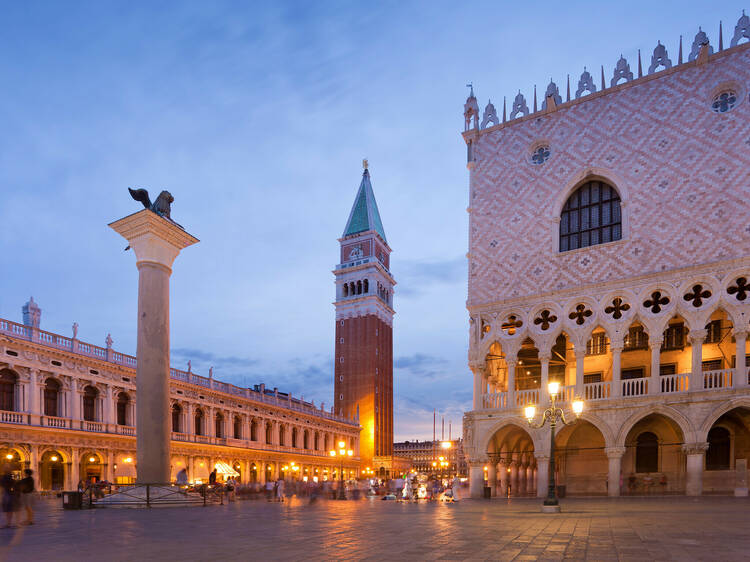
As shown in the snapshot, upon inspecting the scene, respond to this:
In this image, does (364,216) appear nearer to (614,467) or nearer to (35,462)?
(35,462)

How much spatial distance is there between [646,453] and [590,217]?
37.3 ft

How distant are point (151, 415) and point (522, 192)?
21.3m

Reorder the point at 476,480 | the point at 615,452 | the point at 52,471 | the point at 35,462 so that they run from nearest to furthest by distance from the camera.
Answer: the point at 615,452 < the point at 476,480 < the point at 35,462 < the point at 52,471

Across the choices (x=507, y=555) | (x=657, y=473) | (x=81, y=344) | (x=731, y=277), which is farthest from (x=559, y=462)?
(x=81, y=344)

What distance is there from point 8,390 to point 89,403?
587 cm

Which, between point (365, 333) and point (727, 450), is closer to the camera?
point (727, 450)

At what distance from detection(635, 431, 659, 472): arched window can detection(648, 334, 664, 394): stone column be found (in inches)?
127

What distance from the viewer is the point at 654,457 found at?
27656 mm

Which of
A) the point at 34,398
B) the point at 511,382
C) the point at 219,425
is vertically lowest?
the point at 219,425

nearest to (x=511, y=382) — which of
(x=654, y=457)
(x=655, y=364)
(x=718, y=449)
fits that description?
(x=655, y=364)

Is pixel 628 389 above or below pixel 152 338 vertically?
below

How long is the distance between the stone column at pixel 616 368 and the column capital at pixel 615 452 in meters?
2.22

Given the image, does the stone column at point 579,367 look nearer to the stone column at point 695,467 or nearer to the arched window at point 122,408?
the stone column at point 695,467

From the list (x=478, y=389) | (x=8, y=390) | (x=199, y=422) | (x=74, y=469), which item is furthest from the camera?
(x=199, y=422)
